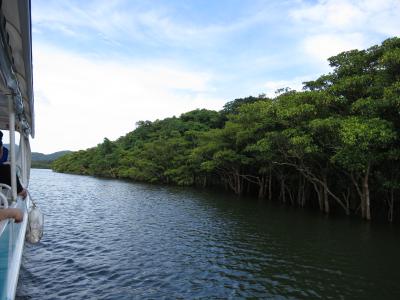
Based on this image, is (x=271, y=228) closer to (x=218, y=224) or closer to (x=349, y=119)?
(x=218, y=224)

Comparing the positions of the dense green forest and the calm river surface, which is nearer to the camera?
the calm river surface

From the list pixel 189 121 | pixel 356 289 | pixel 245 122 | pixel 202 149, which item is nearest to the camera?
pixel 356 289

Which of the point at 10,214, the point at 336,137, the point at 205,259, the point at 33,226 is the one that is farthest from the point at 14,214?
the point at 336,137

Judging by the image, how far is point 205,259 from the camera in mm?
14266

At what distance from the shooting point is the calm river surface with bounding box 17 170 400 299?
10.8 m

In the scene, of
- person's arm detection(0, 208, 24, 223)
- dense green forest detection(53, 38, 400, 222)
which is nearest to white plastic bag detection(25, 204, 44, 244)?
person's arm detection(0, 208, 24, 223)

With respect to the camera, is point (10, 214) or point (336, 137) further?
point (336, 137)

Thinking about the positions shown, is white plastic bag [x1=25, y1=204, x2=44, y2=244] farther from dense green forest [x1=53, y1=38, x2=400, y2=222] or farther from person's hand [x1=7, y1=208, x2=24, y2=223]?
dense green forest [x1=53, y1=38, x2=400, y2=222]

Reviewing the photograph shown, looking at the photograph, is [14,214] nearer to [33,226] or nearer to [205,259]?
[33,226]

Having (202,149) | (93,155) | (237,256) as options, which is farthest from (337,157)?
(93,155)

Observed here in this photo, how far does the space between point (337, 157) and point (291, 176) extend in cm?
A: 1561

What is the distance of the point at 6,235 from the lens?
5.98 m

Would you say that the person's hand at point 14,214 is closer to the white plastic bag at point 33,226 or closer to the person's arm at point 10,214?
the person's arm at point 10,214

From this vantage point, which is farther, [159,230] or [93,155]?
[93,155]
